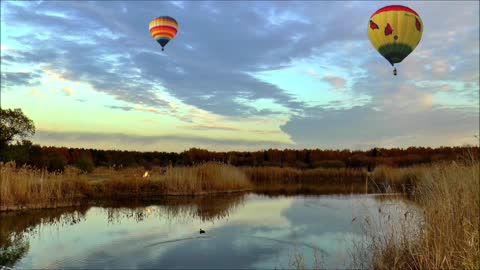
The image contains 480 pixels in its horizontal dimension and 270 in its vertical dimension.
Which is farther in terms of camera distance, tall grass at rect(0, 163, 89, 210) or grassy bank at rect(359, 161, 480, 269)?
tall grass at rect(0, 163, 89, 210)

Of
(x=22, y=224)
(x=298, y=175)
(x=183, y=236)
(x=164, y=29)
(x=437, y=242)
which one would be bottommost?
(x=183, y=236)

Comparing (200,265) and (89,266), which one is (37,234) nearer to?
(89,266)

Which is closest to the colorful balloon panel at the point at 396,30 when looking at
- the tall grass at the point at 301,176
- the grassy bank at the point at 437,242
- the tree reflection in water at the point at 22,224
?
the grassy bank at the point at 437,242

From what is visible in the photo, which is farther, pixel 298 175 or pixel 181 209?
pixel 298 175

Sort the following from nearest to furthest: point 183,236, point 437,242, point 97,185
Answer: point 437,242
point 183,236
point 97,185

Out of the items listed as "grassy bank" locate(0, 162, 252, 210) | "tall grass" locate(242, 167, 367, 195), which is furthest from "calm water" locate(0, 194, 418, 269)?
"tall grass" locate(242, 167, 367, 195)

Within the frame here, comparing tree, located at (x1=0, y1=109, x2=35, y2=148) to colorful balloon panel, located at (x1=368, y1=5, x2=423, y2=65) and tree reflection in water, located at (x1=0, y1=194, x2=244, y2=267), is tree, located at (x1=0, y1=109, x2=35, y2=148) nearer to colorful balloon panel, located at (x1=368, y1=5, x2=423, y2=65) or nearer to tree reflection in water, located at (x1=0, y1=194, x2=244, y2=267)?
tree reflection in water, located at (x1=0, y1=194, x2=244, y2=267)

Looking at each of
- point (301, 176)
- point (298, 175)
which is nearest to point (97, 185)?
point (298, 175)

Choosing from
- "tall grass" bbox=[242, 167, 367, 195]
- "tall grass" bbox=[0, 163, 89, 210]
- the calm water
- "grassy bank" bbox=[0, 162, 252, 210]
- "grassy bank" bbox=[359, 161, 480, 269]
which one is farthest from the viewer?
"tall grass" bbox=[242, 167, 367, 195]

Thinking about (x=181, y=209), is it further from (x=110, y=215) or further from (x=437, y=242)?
(x=437, y=242)
